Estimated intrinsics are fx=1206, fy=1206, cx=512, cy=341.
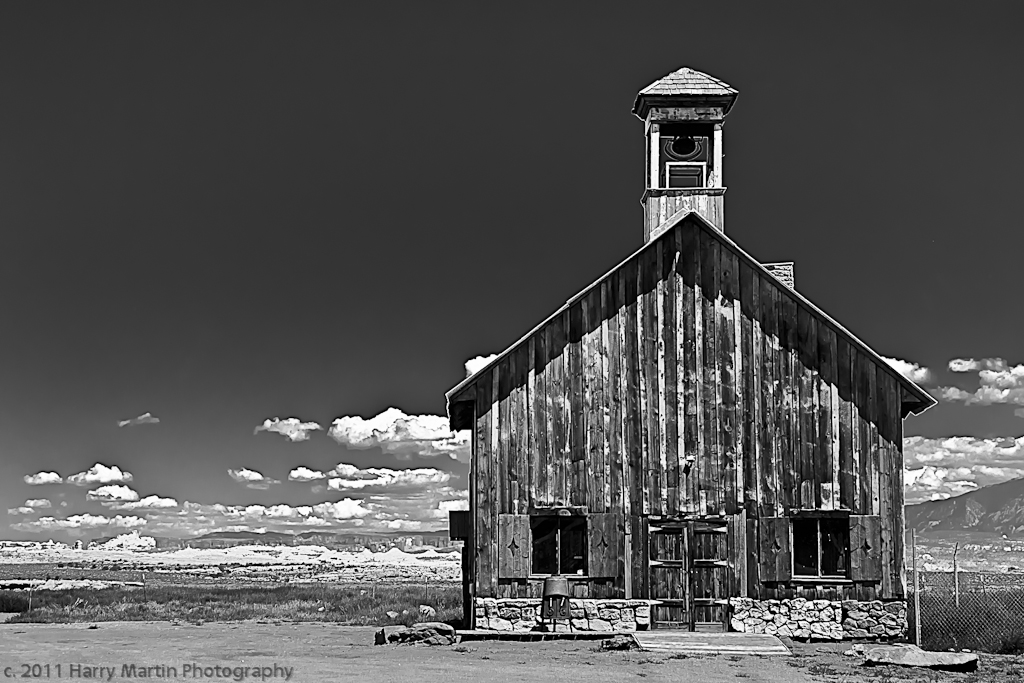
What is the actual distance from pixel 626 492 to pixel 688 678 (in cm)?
682

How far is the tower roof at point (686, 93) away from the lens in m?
26.6

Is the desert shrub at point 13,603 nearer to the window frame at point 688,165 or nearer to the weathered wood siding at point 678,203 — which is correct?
the weathered wood siding at point 678,203

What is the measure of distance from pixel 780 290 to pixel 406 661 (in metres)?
10.8

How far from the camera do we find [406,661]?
18938mm

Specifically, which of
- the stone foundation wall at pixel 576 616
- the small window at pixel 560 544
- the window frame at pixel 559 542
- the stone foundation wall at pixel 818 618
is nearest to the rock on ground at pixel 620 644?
the stone foundation wall at pixel 576 616

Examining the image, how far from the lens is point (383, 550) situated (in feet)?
479

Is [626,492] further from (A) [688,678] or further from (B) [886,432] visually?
(A) [688,678]

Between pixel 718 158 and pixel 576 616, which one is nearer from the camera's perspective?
pixel 576 616

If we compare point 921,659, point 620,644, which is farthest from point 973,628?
point 620,644

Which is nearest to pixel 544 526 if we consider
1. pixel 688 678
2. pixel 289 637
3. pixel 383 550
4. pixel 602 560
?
pixel 602 560

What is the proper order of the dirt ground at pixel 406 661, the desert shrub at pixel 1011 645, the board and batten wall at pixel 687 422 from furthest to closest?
Result: the board and batten wall at pixel 687 422
the desert shrub at pixel 1011 645
the dirt ground at pixel 406 661

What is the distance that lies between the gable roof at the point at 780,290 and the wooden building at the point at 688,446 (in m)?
0.04

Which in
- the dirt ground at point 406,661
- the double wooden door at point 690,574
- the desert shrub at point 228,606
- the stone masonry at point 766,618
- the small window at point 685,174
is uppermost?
the small window at point 685,174

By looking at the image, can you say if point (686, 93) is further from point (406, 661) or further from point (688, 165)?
point (406, 661)
